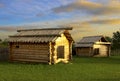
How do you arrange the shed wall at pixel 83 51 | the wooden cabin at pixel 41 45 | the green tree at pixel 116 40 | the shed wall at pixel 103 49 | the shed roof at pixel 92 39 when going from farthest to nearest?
the green tree at pixel 116 40 < the shed wall at pixel 103 49 < the shed wall at pixel 83 51 < the shed roof at pixel 92 39 < the wooden cabin at pixel 41 45

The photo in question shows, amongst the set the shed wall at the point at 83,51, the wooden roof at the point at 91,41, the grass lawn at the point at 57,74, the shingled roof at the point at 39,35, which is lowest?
the shed wall at the point at 83,51

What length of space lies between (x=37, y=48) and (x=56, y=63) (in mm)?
2805

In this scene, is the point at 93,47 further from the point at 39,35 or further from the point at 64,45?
the point at 39,35

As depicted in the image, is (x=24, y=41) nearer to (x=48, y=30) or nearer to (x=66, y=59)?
(x=48, y=30)

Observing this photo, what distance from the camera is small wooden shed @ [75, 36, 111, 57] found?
49.7 m

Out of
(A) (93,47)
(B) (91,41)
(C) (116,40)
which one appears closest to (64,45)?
(A) (93,47)

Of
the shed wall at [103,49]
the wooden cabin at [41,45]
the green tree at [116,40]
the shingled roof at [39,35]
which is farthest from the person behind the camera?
the green tree at [116,40]

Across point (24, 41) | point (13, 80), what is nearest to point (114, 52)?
point (24, 41)

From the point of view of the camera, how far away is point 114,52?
61.1 meters

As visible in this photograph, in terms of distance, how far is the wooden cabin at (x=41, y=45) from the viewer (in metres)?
30.4

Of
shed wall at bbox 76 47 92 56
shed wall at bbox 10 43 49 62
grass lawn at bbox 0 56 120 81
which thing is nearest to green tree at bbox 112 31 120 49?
shed wall at bbox 76 47 92 56

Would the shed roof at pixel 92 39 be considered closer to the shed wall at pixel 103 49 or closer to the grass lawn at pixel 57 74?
the shed wall at pixel 103 49

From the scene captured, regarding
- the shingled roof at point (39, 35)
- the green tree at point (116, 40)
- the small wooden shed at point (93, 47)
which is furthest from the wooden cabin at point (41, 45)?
the green tree at point (116, 40)

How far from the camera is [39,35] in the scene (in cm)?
3169
